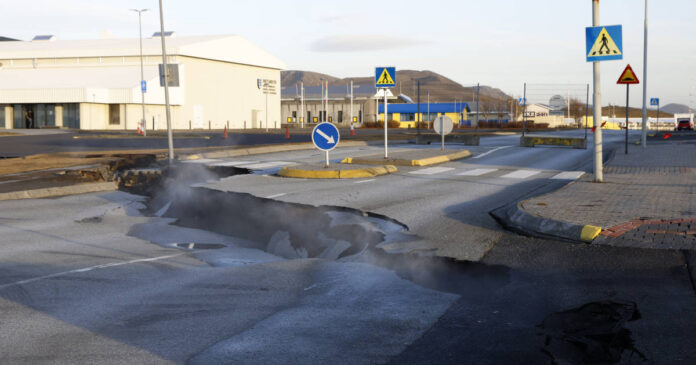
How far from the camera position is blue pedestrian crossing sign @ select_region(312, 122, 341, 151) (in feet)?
57.4

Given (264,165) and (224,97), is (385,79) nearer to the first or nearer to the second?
(264,165)

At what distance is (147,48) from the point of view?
7950cm

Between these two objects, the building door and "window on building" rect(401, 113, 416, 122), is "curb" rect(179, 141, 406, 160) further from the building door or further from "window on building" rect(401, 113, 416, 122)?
"window on building" rect(401, 113, 416, 122)

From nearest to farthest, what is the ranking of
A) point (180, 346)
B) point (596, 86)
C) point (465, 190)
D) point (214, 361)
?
1. point (214, 361)
2. point (180, 346)
3. point (596, 86)
4. point (465, 190)

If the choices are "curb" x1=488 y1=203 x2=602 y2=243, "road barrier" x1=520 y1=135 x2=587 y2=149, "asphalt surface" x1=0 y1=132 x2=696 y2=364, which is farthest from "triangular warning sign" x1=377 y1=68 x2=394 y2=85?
"road barrier" x1=520 y1=135 x2=587 y2=149

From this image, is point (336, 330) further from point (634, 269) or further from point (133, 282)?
point (634, 269)

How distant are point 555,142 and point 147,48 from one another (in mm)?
57768

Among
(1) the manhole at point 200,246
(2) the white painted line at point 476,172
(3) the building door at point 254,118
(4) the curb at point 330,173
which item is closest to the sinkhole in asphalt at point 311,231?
(1) the manhole at point 200,246

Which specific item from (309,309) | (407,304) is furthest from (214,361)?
(407,304)

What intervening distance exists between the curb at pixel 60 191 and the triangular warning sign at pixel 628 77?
1585 centimetres

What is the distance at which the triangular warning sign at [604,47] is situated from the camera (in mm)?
12461

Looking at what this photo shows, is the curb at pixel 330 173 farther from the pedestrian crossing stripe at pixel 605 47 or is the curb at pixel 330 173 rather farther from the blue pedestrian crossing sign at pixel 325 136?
the pedestrian crossing stripe at pixel 605 47

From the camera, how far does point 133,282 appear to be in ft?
22.0

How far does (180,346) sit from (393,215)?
6073mm
